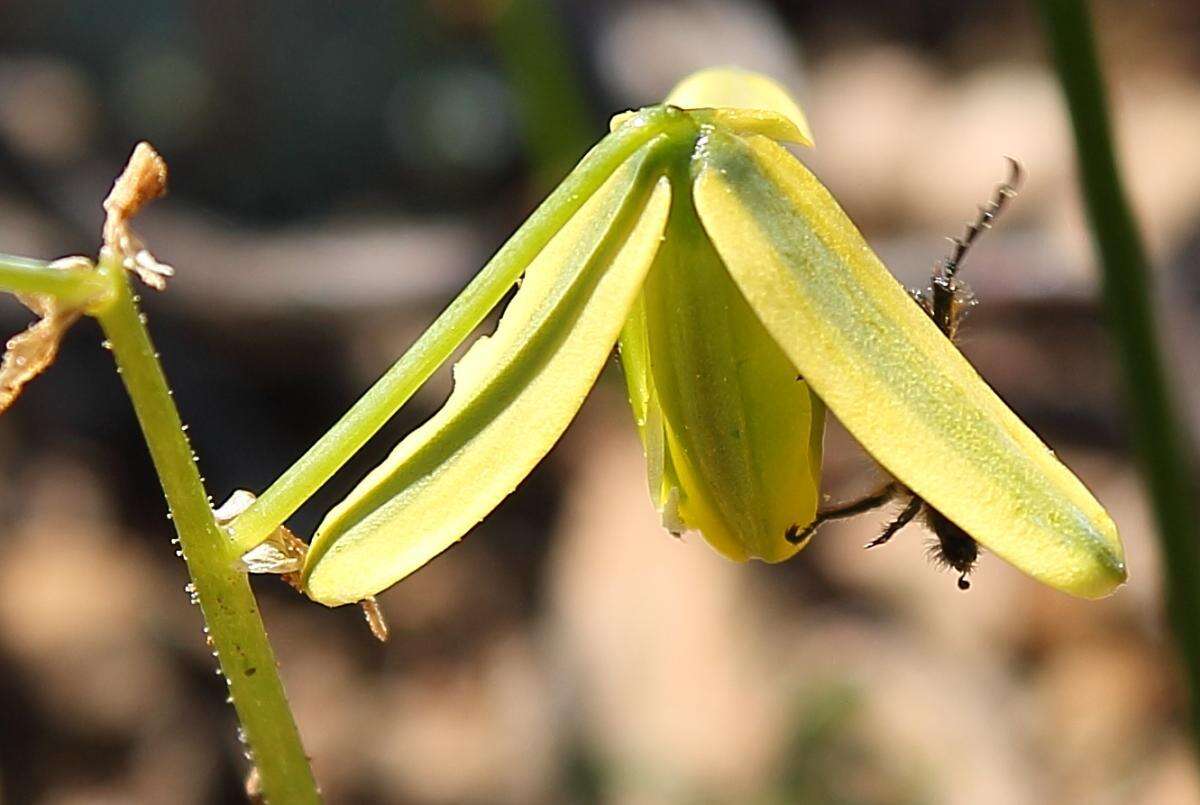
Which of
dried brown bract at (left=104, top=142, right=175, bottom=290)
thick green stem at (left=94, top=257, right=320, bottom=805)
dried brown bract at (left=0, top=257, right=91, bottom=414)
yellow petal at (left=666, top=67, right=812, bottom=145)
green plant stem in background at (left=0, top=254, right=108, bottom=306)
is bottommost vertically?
thick green stem at (left=94, top=257, right=320, bottom=805)

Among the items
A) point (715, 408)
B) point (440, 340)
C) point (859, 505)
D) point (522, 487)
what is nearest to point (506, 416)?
point (440, 340)

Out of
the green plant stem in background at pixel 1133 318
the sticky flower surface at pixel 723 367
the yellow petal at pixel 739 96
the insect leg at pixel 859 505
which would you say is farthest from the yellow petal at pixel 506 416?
the green plant stem in background at pixel 1133 318

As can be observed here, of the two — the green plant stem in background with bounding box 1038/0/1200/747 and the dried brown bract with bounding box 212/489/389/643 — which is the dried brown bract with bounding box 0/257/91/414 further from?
the green plant stem in background with bounding box 1038/0/1200/747

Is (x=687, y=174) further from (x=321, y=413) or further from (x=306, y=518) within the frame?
(x=321, y=413)

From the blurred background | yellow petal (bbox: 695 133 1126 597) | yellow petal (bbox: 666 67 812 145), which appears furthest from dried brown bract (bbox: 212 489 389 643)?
the blurred background

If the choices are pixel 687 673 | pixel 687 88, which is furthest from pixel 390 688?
pixel 687 88
